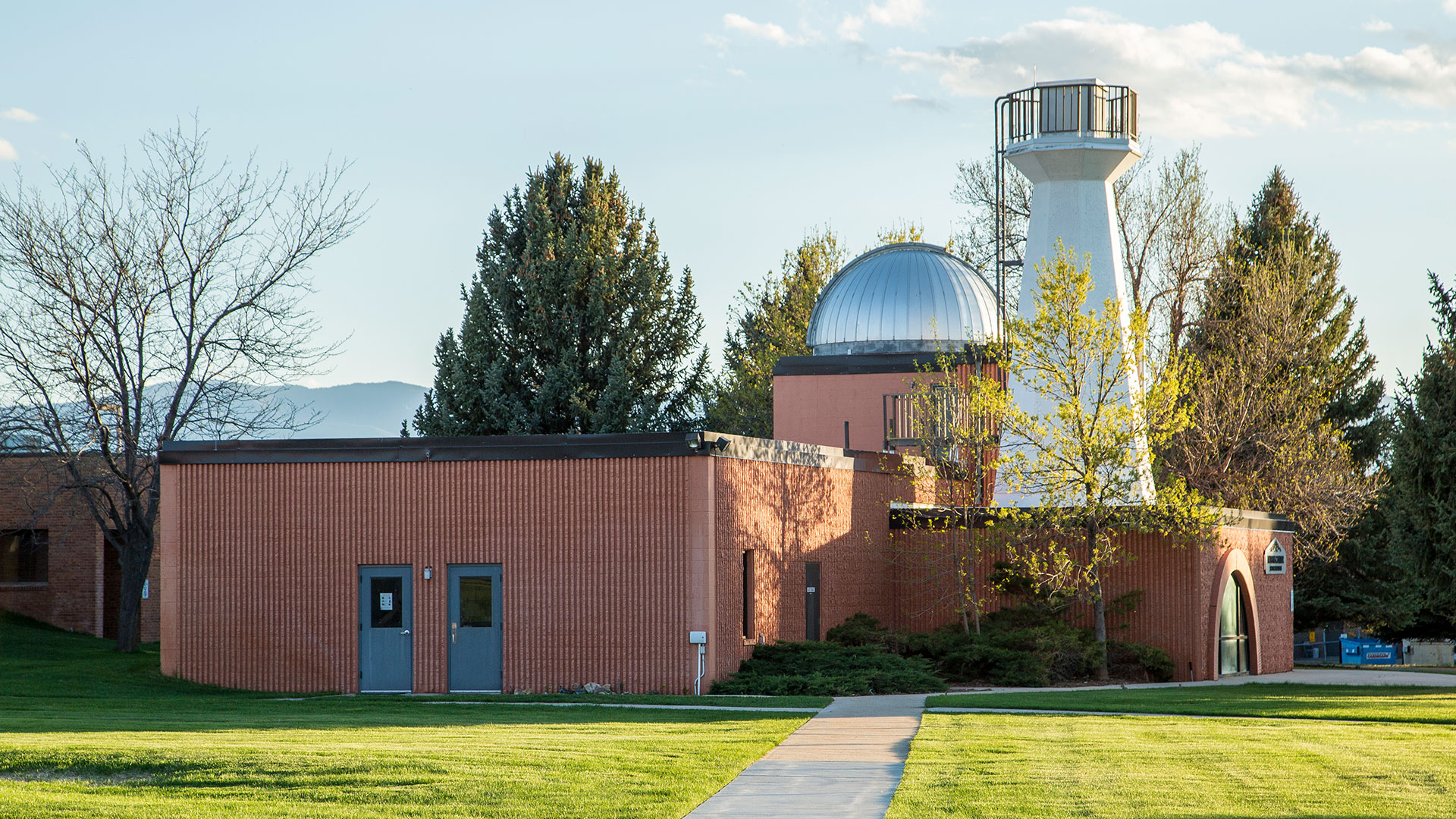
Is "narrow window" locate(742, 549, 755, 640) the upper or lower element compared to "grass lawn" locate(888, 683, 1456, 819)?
upper

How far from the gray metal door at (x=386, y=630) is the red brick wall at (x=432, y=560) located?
0.52 ft

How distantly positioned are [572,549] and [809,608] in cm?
463

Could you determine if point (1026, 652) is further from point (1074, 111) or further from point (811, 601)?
point (1074, 111)

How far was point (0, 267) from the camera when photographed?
96.6ft

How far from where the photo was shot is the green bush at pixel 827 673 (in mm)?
21828

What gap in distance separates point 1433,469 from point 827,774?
866 inches

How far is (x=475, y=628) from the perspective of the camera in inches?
902

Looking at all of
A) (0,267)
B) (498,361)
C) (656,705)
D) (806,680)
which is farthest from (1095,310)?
(0,267)

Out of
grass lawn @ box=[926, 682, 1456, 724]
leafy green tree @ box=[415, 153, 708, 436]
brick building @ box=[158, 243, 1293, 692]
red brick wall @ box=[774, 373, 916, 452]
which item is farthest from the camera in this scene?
leafy green tree @ box=[415, 153, 708, 436]

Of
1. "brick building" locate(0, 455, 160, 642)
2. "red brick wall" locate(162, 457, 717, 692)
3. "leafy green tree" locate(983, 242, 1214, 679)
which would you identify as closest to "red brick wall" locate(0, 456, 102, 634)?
"brick building" locate(0, 455, 160, 642)

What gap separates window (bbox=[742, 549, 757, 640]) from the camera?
23.4 meters

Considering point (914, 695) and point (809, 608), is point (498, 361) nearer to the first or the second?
point (809, 608)

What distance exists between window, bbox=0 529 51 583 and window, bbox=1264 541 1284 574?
26.9 meters

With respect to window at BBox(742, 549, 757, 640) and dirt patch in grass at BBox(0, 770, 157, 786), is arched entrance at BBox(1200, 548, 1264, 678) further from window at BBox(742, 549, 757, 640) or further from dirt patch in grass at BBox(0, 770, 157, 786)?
dirt patch in grass at BBox(0, 770, 157, 786)
